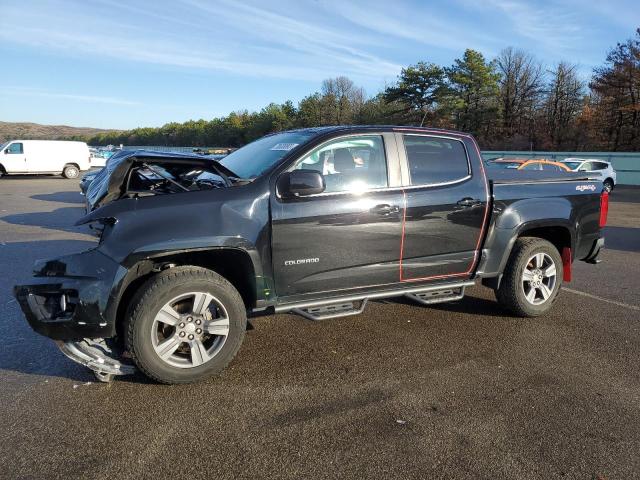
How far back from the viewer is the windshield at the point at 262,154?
4.06m

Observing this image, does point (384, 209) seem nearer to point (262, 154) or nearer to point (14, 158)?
point (262, 154)

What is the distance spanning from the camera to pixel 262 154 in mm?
4371

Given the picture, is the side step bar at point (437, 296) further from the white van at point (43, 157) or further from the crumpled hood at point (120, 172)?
the white van at point (43, 157)

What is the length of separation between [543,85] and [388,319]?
5824 cm

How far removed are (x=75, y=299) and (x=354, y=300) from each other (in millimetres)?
2058

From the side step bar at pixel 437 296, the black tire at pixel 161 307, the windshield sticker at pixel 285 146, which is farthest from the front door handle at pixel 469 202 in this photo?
the black tire at pixel 161 307

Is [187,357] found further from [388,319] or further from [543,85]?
[543,85]

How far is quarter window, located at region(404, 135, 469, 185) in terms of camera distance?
4.36 m

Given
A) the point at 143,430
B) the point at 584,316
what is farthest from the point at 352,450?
the point at 584,316

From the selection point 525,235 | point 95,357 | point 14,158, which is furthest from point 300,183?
point 14,158

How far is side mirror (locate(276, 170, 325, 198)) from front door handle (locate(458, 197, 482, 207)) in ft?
4.82

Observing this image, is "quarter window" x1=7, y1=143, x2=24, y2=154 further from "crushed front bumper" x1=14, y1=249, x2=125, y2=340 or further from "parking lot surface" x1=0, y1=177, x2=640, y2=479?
"crushed front bumper" x1=14, y1=249, x2=125, y2=340

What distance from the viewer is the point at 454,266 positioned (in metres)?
4.54

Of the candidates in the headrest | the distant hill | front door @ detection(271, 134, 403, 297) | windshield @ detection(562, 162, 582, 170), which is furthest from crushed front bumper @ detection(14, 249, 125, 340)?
the distant hill
